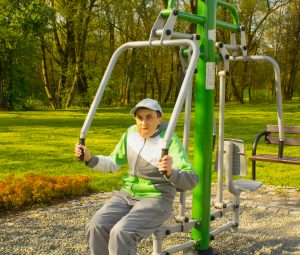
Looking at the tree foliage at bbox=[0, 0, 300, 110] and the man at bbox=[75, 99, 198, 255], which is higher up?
the tree foliage at bbox=[0, 0, 300, 110]

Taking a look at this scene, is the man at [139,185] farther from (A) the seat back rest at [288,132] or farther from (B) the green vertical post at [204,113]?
(A) the seat back rest at [288,132]

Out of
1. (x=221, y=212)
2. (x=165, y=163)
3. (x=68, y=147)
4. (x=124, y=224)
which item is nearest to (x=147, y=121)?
(x=165, y=163)

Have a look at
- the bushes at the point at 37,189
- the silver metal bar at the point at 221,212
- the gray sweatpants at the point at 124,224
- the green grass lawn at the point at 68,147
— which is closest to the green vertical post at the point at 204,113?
the silver metal bar at the point at 221,212

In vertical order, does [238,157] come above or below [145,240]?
above

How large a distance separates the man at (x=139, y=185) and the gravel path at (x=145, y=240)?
882mm

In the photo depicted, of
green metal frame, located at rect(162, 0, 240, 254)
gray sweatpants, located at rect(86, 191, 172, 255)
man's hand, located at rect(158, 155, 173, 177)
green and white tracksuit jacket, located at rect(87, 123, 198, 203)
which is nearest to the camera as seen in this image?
man's hand, located at rect(158, 155, 173, 177)

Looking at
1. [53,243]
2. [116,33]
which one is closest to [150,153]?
[53,243]

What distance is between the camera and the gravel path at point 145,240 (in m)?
4.22

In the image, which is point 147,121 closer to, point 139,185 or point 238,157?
point 139,185

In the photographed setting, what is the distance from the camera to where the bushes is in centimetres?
554

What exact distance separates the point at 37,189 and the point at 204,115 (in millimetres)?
2825

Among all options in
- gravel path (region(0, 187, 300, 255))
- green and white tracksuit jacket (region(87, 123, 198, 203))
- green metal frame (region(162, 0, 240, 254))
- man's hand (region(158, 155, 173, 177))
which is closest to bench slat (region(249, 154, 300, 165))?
gravel path (region(0, 187, 300, 255))

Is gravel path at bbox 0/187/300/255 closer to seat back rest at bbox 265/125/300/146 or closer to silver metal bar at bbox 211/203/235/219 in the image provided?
silver metal bar at bbox 211/203/235/219

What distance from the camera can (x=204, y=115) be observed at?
3717mm
